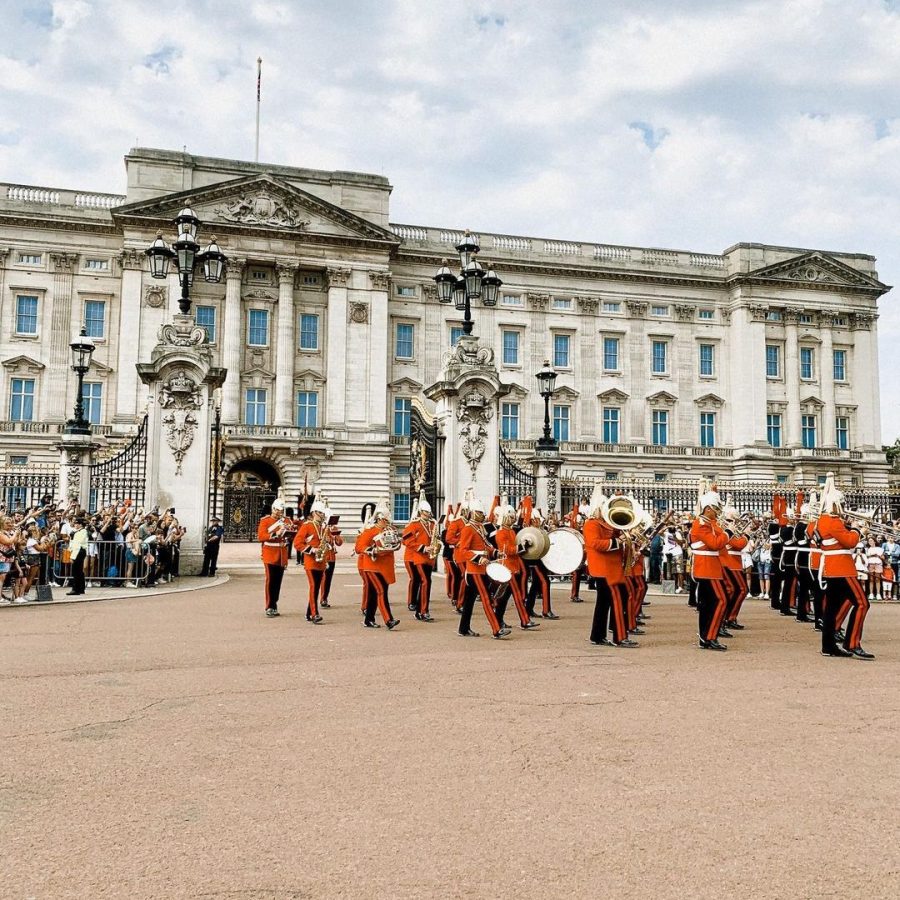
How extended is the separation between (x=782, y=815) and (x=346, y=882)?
7.85 feet

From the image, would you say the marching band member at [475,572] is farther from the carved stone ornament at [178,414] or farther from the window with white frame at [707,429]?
A: the window with white frame at [707,429]

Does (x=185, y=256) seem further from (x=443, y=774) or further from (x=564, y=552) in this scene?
(x=443, y=774)

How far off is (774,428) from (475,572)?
157ft

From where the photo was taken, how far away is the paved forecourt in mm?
3893

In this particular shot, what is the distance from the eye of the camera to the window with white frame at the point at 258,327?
48000mm

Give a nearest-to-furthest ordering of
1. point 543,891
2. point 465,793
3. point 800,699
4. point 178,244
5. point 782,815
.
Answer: point 543,891 < point 782,815 < point 465,793 < point 800,699 < point 178,244

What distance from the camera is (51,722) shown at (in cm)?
649

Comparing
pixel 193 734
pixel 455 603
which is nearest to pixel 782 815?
pixel 193 734

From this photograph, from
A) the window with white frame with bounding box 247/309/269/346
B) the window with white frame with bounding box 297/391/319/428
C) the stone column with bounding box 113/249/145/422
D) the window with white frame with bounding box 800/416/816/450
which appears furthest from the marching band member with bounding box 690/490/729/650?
the window with white frame with bounding box 800/416/816/450

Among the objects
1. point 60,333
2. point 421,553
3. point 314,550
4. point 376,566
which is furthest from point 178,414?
point 60,333

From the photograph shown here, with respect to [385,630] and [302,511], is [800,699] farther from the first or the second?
[302,511]

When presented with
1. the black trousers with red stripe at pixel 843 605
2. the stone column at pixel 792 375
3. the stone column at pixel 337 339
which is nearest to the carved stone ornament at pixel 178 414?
the black trousers with red stripe at pixel 843 605

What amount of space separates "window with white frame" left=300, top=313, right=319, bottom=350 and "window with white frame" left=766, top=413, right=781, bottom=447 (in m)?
28.5

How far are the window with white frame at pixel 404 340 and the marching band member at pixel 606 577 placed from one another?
40561mm
